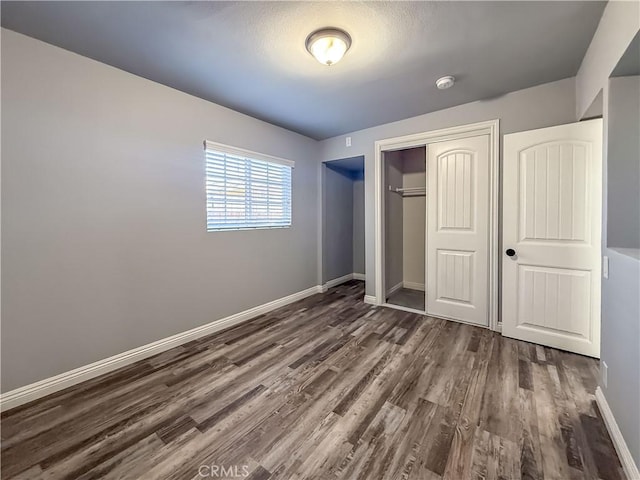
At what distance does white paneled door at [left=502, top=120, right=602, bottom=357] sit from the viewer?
2270 millimetres

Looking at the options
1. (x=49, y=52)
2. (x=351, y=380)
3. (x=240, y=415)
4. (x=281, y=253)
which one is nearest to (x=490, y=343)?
(x=351, y=380)

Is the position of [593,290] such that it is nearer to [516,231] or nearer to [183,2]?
[516,231]

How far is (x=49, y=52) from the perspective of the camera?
1.89 metres

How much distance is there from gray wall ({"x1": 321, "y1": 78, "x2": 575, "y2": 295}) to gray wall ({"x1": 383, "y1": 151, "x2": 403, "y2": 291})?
26 centimetres

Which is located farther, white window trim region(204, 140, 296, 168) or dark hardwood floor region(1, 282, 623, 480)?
white window trim region(204, 140, 296, 168)

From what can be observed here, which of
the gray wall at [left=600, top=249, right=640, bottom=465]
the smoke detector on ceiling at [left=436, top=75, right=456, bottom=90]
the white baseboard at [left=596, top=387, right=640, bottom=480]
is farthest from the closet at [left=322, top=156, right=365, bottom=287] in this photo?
the white baseboard at [left=596, top=387, right=640, bottom=480]

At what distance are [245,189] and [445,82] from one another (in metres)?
2.41

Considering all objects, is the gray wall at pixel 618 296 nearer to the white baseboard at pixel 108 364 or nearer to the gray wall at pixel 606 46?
the gray wall at pixel 606 46

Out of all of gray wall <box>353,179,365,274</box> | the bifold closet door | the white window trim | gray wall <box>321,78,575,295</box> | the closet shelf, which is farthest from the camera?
gray wall <box>353,179,365,274</box>

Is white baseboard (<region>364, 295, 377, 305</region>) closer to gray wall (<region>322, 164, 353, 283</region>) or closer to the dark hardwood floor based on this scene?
gray wall (<region>322, 164, 353, 283</region>)

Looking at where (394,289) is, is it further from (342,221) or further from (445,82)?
(445,82)

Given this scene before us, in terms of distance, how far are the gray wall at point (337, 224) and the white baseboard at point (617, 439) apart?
3.36 meters

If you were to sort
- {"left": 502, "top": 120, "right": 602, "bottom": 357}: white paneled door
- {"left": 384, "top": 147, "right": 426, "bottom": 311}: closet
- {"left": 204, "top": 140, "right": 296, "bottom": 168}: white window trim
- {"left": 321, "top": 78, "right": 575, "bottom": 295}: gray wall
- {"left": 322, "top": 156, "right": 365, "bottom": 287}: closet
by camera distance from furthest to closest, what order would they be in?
{"left": 322, "top": 156, "right": 365, "bottom": 287}: closet
{"left": 384, "top": 147, "right": 426, "bottom": 311}: closet
{"left": 204, "top": 140, "right": 296, "bottom": 168}: white window trim
{"left": 321, "top": 78, "right": 575, "bottom": 295}: gray wall
{"left": 502, "top": 120, "right": 602, "bottom": 357}: white paneled door

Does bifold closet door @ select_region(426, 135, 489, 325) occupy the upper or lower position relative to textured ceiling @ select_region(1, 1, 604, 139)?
lower
